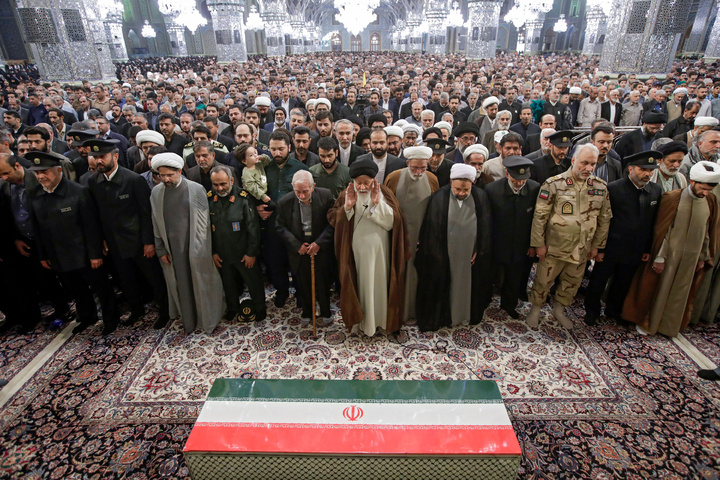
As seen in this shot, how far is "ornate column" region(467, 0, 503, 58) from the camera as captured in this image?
2031cm

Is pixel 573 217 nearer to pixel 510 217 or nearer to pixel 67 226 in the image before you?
pixel 510 217

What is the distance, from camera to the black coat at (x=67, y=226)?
302 centimetres

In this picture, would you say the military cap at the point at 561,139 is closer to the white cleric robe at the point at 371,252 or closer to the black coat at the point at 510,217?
the black coat at the point at 510,217

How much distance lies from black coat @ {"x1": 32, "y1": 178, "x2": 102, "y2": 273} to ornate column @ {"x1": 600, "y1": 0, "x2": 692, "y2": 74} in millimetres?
13201

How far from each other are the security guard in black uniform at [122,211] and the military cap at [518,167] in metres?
2.83

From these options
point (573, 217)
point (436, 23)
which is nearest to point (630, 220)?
point (573, 217)

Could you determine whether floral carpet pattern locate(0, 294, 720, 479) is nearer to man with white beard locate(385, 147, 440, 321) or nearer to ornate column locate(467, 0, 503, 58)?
man with white beard locate(385, 147, 440, 321)

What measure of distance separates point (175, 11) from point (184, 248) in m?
24.2

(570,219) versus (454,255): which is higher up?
(570,219)

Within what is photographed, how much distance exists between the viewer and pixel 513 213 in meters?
3.12

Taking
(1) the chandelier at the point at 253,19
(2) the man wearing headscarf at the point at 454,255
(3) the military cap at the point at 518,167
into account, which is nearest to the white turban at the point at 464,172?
(2) the man wearing headscarf at the point at 454,255

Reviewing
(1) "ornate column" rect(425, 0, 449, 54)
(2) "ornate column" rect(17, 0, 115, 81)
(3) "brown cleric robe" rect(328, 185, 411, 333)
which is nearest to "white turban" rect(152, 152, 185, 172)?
(3) "brown cleric robe" rect(328, 185, 411, 333)

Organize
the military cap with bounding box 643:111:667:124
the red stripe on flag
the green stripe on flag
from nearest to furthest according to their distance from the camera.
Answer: the red stripe on flag → the green stripe on flag → the military cap with bounding box 643:111:667:124

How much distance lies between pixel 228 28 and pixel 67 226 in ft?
72.6
